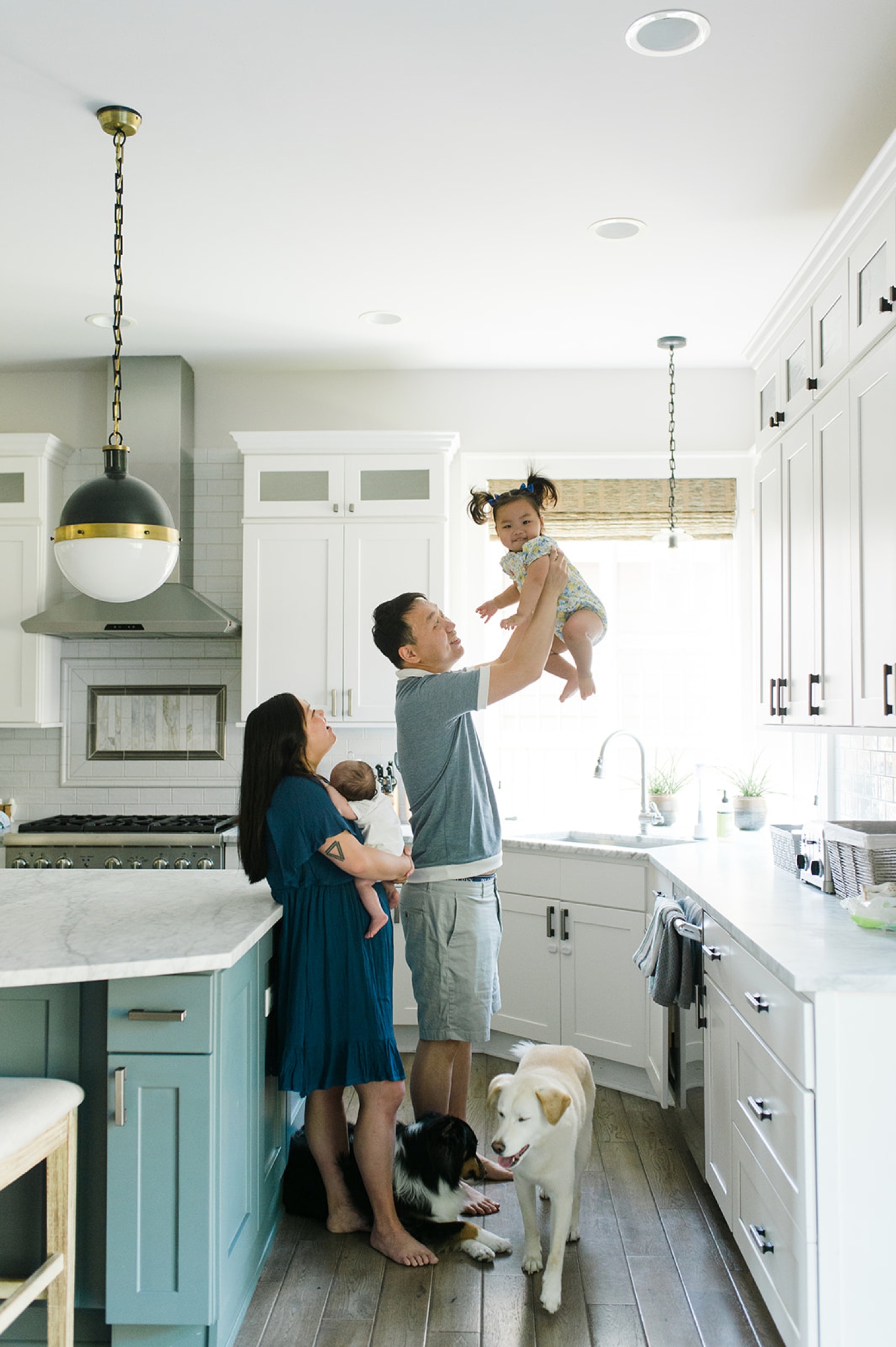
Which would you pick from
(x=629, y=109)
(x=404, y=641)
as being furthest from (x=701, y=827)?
(x=629, y=109)

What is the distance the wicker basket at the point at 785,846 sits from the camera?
125 inches

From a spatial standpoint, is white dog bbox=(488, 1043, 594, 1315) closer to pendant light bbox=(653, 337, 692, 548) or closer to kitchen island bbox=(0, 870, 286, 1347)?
kitchen island bbox=(0, 870, 286, 1347)

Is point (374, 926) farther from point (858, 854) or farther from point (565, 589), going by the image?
point (858, 854)

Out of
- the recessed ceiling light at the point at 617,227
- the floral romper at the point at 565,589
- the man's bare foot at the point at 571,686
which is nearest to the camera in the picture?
the floral romper at the point at 565,589

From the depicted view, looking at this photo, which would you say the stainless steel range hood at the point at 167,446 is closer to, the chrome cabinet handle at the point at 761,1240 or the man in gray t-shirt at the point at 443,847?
the man in gray t-shirt at the point at 443,847

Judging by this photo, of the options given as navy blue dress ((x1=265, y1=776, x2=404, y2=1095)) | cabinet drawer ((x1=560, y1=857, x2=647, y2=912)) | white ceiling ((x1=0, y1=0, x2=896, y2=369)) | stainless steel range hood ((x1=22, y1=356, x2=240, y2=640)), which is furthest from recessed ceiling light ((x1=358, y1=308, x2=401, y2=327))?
navy blue dress ((x1=265, y1=776, x2=404, y2=1095))

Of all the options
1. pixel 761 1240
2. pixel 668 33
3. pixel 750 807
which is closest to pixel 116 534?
pixel 668 33

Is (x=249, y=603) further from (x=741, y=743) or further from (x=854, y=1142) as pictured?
(x=854, y=1142)

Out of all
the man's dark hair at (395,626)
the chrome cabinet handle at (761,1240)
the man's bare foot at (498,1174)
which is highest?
the man's dark hair at (395,626)

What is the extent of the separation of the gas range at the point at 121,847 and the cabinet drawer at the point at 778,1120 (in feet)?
8.17

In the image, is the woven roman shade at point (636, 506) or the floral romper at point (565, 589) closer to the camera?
the floral romper at point (565, 589)

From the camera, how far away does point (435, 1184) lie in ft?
8.86

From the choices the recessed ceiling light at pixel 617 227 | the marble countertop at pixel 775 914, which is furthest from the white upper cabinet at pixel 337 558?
the recessed ceiling light at pixel 617 227

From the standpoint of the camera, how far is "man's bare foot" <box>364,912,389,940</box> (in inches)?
100
